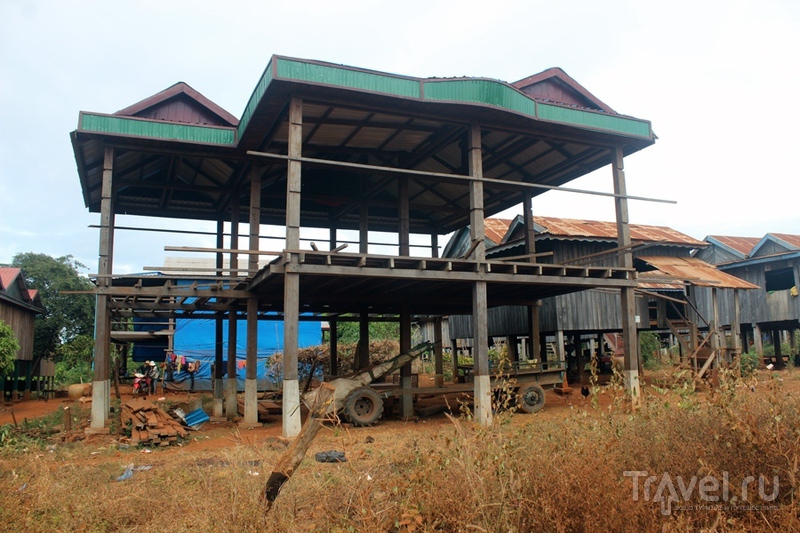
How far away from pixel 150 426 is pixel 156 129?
8.07 meters

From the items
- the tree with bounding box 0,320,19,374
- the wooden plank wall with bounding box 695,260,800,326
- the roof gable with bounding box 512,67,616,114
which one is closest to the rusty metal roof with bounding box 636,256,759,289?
the roof gable with bounding box 512,67,616,114

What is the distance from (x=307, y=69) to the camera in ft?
46.0

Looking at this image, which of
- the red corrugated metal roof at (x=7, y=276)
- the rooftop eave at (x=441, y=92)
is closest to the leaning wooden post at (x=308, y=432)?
the rooftop eave at (x=441, y=92)

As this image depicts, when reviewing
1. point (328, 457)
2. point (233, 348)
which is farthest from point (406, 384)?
point (328, 457)

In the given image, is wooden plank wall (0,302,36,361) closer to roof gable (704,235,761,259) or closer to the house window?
roof gable (704,235,761,259)

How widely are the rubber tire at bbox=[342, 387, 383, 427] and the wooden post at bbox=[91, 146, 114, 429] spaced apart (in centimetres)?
645

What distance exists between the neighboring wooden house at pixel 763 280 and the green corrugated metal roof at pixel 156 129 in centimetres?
2461

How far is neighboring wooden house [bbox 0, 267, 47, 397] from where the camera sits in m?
26.9

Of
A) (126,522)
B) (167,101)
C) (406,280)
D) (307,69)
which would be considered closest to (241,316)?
(167,101)

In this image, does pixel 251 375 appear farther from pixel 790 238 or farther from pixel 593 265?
pixel 790 238

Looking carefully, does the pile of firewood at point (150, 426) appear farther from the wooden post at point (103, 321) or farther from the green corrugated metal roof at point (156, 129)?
the green corrugated metal roof at point (156, 129)

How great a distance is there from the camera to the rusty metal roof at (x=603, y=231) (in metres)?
24.2

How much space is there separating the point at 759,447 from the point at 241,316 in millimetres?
19980

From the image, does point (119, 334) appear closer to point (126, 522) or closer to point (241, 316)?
point (241, 316)
